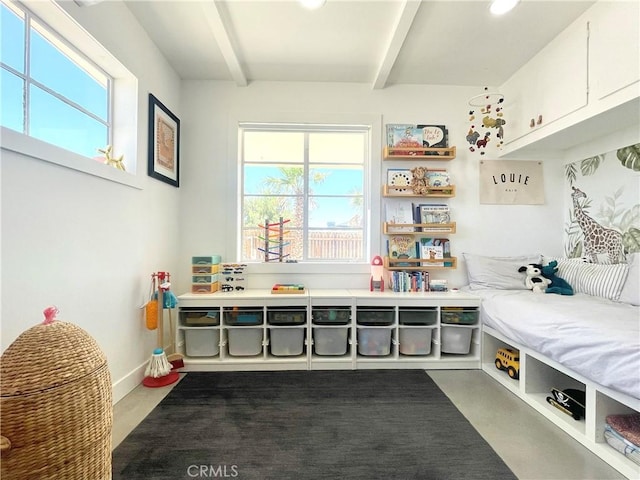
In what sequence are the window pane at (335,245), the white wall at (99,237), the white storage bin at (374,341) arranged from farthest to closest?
the window pane at (335,245) → the white storage bin at (374,341) → the white wall at (99,237)

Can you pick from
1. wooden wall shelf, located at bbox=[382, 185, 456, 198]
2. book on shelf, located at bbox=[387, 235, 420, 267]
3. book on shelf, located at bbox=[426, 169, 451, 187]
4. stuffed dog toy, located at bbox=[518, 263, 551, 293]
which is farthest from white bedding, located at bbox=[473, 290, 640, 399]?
book on shelf, located at bbox=[426, 169, 451, 187]

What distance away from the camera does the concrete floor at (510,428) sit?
1.36 meters

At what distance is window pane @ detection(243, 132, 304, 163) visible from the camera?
291 cm

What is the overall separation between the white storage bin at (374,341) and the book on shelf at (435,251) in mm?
792

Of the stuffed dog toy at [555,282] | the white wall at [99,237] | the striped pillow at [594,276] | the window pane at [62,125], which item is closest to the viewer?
the white wall at [99,237]

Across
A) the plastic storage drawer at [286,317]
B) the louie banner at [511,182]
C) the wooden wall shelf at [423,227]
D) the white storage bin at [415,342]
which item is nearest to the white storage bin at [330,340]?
Answer: the plastic storage drawer at [286,317]

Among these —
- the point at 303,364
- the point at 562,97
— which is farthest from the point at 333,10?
the point at 303,364

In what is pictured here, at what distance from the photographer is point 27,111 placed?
4.62 feet

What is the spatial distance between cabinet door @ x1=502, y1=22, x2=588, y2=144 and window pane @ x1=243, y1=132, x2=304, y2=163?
2012 millimetres

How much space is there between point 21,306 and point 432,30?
9.71ft

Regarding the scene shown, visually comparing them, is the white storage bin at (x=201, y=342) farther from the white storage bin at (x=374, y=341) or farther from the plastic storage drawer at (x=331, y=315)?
the white storage bin at (x=374, y=341)

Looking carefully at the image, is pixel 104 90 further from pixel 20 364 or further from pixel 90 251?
pixel 20 364

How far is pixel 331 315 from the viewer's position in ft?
8.00

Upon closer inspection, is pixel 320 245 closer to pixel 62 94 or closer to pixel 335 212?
pixel 335 212
